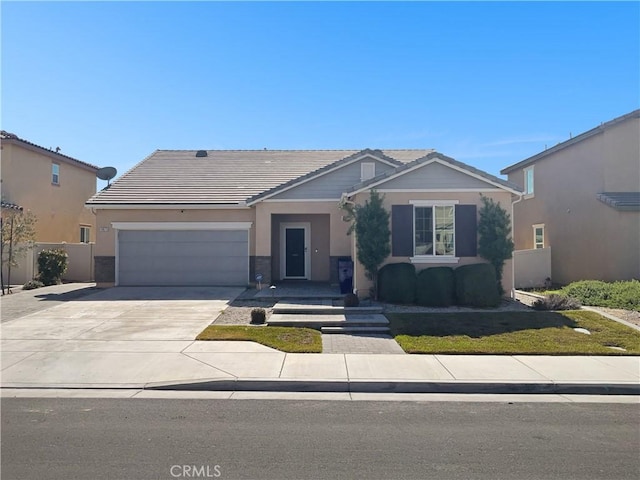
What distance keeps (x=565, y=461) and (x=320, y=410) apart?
2.77 m

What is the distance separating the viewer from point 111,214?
16828mm

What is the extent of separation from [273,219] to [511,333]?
10201 millimetres

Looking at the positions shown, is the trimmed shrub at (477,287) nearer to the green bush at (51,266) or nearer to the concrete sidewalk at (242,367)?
the concrete sidewalk at (242,367)

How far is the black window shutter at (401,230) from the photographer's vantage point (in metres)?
13.1

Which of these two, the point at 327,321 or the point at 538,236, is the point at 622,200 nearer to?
the point at 538,236

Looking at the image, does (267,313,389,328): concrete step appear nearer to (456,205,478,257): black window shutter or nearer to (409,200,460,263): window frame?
(409,200,460,263): window frame

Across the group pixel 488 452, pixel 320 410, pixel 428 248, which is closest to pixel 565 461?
pixel 488 452

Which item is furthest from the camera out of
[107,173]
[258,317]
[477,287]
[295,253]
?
[107,173]

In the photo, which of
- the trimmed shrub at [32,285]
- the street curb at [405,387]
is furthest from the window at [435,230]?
the trimmed shrub at [32,285]

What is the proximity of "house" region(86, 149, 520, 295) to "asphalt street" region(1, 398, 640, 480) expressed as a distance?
772 centimetres

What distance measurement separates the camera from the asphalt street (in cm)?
408

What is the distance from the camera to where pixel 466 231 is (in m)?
13.0

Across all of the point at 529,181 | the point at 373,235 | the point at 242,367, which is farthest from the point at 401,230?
the point at 529,181

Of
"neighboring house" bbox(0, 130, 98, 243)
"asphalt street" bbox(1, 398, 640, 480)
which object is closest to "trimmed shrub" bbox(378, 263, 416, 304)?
"asphalt street" bbox(1, 398, 640, 480)
